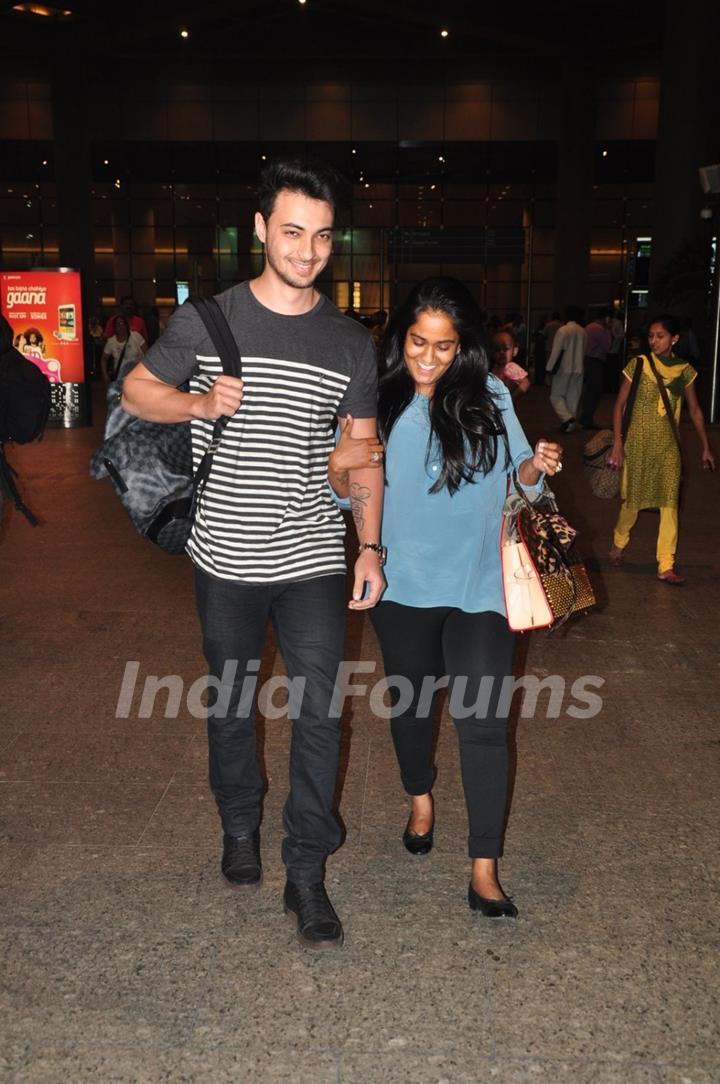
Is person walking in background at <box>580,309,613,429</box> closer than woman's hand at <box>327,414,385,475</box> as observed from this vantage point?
No

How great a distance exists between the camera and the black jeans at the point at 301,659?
333 cm

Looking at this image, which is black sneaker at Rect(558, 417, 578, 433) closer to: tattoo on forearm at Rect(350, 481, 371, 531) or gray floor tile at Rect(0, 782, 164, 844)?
gray floor tile at Rect(0, 782, 164, 844)

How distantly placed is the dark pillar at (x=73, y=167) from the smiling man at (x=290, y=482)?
3274cm

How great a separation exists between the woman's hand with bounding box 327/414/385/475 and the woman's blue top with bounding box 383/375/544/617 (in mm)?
236

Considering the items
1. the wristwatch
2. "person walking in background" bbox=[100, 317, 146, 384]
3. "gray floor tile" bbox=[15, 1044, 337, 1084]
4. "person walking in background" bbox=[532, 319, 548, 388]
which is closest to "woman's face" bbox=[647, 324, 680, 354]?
the wristwatch

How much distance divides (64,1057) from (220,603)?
1.24 metres

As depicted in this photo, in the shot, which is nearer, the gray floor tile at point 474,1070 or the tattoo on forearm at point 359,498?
the gray floor tile at point 474,1070

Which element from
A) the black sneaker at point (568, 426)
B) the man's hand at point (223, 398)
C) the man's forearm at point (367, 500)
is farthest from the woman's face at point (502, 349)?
the black sneaker at point (568, 426)

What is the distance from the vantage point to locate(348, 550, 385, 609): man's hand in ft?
11.1

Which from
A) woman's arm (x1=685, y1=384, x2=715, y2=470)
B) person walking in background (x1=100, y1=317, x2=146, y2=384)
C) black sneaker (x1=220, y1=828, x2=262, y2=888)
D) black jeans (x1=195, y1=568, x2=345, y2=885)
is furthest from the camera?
person walking in background (x1=100, y1=317, x2=146, y2=384)

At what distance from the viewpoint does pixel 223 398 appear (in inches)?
115

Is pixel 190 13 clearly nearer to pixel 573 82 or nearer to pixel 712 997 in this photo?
pixel 573 82

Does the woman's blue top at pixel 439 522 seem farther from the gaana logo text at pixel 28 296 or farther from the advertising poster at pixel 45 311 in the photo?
the gaana logo text at pixel 28 296

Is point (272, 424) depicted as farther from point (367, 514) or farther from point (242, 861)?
point (242, 861)
